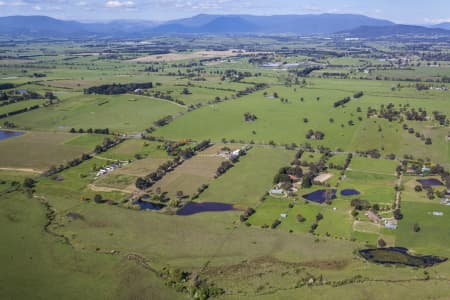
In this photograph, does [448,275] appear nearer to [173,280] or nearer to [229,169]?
[173,280]

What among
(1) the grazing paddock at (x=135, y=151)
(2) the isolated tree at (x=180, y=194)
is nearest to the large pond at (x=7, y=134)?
(1) the grazing paddock at (x=135, y=151)

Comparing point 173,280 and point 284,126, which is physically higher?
point 284,126

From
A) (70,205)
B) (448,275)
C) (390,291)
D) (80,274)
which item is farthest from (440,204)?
(70,205)

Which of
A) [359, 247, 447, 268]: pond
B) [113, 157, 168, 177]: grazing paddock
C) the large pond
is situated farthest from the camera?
the large pond

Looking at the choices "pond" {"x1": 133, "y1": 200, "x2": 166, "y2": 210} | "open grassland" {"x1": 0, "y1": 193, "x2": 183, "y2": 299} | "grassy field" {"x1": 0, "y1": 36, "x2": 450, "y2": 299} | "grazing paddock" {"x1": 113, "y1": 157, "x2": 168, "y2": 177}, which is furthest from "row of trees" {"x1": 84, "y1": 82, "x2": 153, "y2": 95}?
"open grassland" {"x1": 0, "y1": 193, "x2": 183, "y2": 299}

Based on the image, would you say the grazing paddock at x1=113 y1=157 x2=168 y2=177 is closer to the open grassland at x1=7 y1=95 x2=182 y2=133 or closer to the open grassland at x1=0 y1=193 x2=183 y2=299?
the open grassland at x1=0 y1=193 x2=183 y2=299

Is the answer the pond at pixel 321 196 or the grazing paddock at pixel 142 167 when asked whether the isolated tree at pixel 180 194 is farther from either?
the pond at pixel 321 196
